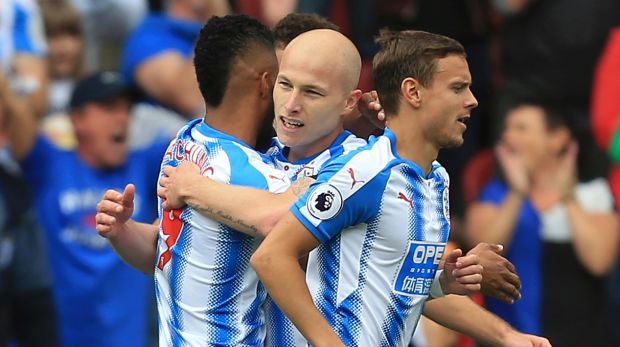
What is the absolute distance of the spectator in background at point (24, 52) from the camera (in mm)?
9617

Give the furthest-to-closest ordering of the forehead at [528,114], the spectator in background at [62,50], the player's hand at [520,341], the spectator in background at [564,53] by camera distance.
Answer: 1. the spectator in background at [62,50]
2. the spectator in background at [564,53]
3. the forehead at [528,114]
4. the player's hand at [520,341]

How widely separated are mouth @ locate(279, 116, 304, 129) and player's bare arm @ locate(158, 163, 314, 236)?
0.17 metres

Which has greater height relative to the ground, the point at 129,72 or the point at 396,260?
the point at 396,260

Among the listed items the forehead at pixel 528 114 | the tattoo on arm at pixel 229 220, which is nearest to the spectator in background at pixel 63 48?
the forehead at pixel 528 114

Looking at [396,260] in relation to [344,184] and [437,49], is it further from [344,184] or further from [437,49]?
[437,49]

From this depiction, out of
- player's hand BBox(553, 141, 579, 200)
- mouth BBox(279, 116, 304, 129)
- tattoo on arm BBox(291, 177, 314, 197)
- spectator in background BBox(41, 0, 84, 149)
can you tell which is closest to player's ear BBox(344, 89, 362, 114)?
mouth BBox(279, 116, 304, 129)

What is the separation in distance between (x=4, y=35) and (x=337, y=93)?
15.3ft

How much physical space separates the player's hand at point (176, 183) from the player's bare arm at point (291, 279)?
1.48ft

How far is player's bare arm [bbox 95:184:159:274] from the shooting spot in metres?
5.62

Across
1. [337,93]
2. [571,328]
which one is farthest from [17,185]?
[337,93]

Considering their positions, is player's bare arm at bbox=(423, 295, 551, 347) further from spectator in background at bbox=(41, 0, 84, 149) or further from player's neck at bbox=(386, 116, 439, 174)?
spectator in background at bbox=(41, 0, 84, 149)

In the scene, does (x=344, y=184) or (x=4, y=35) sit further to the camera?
(x=4, y=35)

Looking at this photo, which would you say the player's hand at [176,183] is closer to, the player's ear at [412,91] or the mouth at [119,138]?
the player's ear at [412,91]

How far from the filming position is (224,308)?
5.42m
